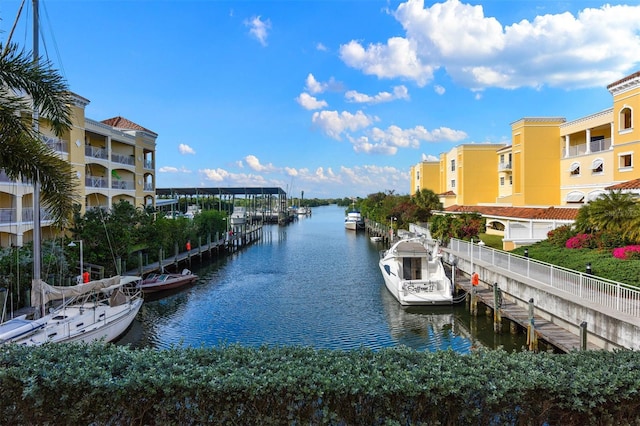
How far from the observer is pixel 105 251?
23.8 m

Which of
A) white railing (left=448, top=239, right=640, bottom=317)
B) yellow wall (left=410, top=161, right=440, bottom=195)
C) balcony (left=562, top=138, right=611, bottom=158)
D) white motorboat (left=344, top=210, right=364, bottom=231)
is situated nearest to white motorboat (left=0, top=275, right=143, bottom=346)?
white railing (left=448, top=239, right=640, bottom=317)

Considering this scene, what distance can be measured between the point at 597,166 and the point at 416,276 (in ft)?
55.0

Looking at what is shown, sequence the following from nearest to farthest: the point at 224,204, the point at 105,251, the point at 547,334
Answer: the point at 547,334 < the point at 105,251 < the point at 224,204

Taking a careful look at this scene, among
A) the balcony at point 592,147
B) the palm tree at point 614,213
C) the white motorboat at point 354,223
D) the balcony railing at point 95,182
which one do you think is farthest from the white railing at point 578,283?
the white motorboat at point 354,223

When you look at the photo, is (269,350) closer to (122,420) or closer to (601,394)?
(122,420)

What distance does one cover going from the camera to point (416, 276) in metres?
24.0

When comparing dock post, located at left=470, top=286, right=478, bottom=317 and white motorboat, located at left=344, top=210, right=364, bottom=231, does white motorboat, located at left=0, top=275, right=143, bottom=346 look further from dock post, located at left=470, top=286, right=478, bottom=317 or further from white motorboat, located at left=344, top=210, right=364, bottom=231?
white motorboat, located at left=344, top=210, right=364, bottom=231

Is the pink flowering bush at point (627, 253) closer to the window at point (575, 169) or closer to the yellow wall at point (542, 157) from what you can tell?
the window at point (575, 169)

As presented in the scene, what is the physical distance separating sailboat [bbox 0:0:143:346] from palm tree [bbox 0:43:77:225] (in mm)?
715

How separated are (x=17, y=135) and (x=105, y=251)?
16699 millimetres

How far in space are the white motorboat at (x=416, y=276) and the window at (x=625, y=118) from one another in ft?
46.8

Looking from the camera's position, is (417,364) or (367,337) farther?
(367,337)

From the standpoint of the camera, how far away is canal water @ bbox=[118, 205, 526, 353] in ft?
54.4

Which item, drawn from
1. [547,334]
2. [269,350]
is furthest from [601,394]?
Answer: [547,334]
